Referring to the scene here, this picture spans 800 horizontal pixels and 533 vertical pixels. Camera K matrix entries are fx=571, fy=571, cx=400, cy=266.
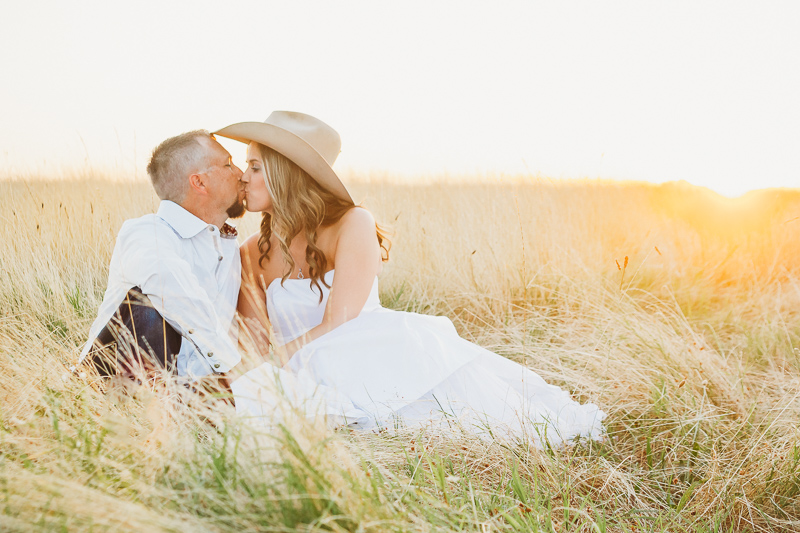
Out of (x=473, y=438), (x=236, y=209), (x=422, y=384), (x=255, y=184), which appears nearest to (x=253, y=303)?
(x=236, y=209)

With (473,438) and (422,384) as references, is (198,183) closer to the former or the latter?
(422,384)

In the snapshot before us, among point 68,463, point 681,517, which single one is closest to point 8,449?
point 68,463

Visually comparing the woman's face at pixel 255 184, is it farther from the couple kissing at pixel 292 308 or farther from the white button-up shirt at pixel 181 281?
the white button-up shirt at pixel 181 281

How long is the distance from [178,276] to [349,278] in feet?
2.77

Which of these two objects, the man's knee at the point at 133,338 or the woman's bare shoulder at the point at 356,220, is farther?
the woman's bare shoulder at the point at 356,220

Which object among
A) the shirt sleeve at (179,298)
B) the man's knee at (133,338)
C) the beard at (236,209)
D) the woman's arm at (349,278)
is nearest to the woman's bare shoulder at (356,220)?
the woman's arm at (349,278)

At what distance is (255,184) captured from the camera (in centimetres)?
314

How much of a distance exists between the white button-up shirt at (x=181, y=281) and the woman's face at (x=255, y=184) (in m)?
0.26

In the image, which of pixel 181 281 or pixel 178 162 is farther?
pixel 178 162

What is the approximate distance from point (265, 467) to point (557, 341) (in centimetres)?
301

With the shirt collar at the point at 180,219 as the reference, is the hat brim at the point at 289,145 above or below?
above

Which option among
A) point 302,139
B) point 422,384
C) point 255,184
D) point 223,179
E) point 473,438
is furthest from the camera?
point 255,184

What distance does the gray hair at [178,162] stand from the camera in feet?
9.70

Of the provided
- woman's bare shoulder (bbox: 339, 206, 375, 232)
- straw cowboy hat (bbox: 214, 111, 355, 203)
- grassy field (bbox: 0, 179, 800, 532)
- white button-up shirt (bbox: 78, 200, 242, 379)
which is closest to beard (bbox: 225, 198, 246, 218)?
white button-up shirt (bbox: 78, 200, 242, 379)
